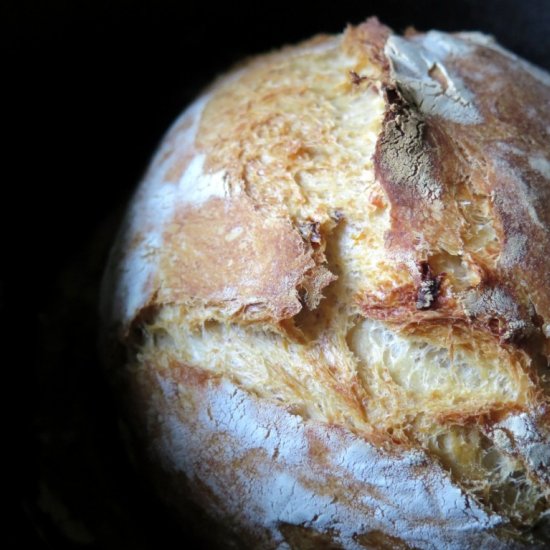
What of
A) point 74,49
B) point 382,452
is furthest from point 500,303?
point 74,49

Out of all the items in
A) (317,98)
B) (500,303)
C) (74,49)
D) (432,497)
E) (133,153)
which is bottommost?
(432,497)

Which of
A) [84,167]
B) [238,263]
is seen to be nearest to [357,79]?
[238,263]

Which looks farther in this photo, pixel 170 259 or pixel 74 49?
pixel 74 49

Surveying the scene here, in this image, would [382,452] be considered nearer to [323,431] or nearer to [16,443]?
[323,431]

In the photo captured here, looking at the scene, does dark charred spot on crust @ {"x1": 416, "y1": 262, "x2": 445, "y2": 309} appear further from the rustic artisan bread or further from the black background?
the black background

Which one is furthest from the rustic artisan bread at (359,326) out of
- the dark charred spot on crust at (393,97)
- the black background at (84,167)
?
the black background at (84,167)

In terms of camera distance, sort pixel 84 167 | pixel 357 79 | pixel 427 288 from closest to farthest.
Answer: pixel 427 288 → pixel 357 79 → pixel 84 167

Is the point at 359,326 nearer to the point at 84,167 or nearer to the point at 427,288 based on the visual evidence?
the point at 427,288
